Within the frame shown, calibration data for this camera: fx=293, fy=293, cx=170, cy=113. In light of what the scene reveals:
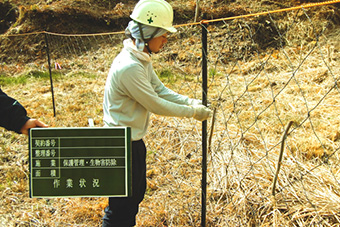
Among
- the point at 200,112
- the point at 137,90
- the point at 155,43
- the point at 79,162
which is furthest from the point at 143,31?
the point at 79,162

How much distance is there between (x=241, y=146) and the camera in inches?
109

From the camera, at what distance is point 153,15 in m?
1.49

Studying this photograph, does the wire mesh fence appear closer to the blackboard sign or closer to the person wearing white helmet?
the person wearing white helmet

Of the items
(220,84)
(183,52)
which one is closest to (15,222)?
(220,84)

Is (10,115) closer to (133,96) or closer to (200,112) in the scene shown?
(133,96)

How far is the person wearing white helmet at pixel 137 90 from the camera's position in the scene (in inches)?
57.4

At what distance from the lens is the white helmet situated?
148cm

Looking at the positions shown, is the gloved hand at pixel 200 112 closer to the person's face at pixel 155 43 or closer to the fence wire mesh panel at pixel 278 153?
the fence wire mesh panel at pixel 278 153

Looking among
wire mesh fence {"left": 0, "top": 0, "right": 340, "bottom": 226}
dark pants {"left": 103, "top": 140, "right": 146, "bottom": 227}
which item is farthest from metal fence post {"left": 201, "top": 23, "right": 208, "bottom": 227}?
dark pants {"left": 103, "top": 140, "right": 146, "bottom": 227}

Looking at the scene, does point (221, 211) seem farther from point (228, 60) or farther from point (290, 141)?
point (228, 60)

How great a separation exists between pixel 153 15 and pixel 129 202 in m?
1.04

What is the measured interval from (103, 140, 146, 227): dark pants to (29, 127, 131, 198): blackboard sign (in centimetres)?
28

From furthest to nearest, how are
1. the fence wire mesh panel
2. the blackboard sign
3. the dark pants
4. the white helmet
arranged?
1. the fence wire mesh panel
2. the dark pants
3. the white helmet
4. the blackboard sign

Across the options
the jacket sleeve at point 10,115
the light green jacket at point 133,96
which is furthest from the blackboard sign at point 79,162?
the light green jacket at point 133,96
